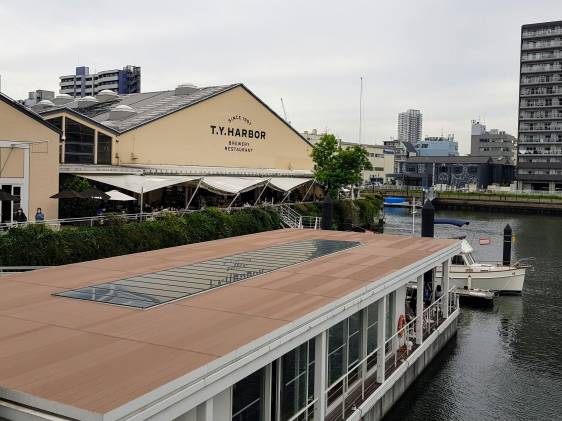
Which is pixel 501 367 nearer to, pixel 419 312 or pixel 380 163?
pixel 419 312

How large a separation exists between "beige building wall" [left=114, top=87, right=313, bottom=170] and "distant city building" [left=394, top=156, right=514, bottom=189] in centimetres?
10212

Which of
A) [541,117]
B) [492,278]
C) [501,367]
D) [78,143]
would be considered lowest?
[501,367]

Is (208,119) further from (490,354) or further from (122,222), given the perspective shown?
(490,354)

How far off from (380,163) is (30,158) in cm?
14835

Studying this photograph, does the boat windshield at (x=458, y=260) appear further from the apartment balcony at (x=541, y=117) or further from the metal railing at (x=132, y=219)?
the apartment balcony at (x=541, y=117)

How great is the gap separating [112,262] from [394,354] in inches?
384

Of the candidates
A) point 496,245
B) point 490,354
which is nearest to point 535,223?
point 496,245

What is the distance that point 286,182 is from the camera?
2218 inches

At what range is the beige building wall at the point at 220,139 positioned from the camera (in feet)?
164

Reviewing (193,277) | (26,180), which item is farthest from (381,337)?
(26,180)

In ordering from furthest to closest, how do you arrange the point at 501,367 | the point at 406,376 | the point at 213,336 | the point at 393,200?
the point at 393,200
the point at 501,367
the point at 406,376
the point at 213,336

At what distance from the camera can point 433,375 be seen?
74.7 feet

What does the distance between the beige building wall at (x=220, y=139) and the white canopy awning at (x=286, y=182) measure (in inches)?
219

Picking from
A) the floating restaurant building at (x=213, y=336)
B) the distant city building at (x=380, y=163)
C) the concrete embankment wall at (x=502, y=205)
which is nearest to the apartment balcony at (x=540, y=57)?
the concrete embankment wall at (x=502, y=205)
